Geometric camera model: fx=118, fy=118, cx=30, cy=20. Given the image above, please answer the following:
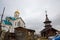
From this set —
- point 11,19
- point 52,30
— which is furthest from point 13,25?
point 52,30

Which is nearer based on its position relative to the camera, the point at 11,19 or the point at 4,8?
the point at 4,8

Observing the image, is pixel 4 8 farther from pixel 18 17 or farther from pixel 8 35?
pixel 18 17

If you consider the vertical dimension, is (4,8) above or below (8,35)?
above

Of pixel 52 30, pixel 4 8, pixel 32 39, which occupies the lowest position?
pixel 32 39

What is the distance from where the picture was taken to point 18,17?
53156 mm

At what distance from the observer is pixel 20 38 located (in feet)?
115

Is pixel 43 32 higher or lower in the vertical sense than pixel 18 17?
lower

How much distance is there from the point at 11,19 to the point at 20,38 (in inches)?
665

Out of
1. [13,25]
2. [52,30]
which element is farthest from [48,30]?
[13,25]

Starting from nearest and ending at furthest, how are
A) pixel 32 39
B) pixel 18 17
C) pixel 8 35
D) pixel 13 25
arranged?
pixel 8 35 → pixel 32 39 → pixel 13 25 → pixel 18 17

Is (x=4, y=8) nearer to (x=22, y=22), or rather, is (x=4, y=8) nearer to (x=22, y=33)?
(x=22, y=33)

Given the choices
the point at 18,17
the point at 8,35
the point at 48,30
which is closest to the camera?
the point at 8,35

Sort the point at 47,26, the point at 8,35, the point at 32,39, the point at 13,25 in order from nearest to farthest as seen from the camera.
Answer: the point at 8,35
the point at 32,39
the point at 47,26
the point at 13,25

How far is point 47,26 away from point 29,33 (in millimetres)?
10596
